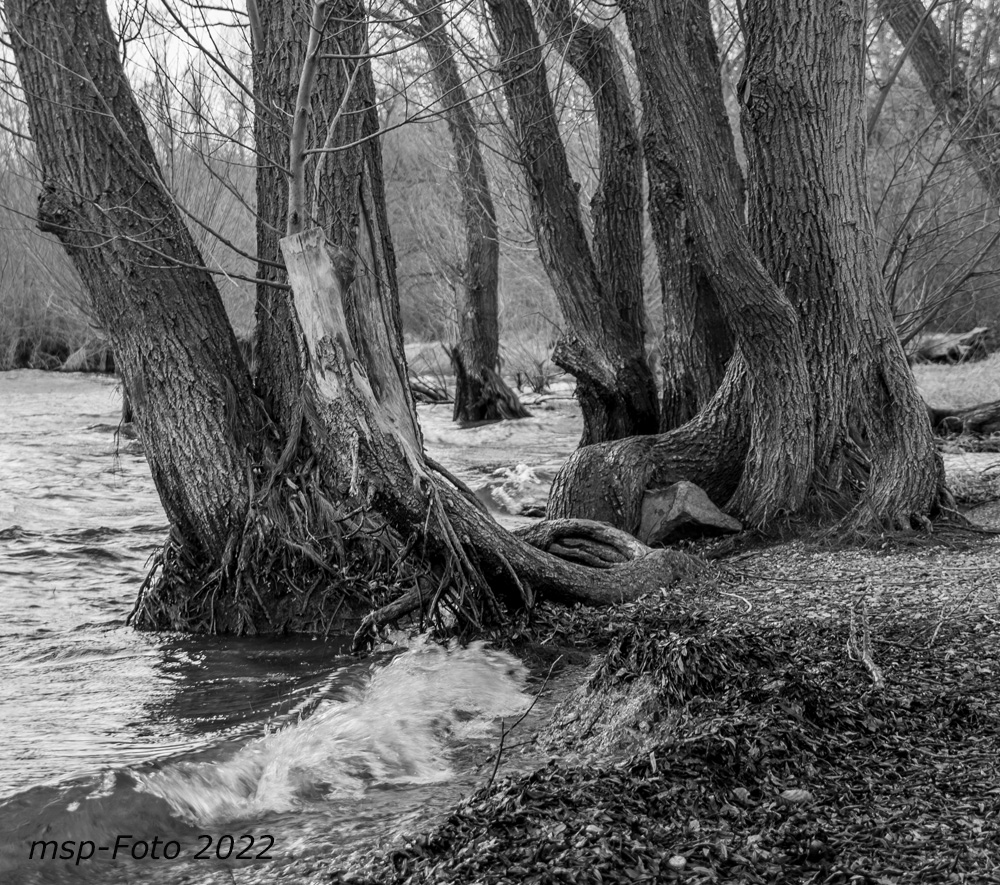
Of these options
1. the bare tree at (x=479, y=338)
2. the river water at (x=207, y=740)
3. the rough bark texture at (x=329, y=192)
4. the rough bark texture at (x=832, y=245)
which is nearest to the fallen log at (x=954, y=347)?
the bare tree at (x=479, y=338)

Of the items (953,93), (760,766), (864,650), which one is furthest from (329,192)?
(953,93)

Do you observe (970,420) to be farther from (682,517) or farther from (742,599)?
(742,599)

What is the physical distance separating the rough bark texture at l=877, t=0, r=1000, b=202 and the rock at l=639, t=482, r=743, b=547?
15.4 feet

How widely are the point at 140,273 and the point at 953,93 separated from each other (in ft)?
25.8

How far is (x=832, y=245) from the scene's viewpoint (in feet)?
22.8

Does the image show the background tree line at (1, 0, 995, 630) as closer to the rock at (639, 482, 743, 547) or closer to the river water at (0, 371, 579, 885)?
the rock at (639, 482, 743, 547)

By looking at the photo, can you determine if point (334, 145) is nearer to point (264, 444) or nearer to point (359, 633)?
point (264, 444)

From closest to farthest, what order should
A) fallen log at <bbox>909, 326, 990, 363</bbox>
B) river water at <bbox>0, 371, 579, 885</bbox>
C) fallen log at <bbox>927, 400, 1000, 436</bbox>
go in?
river water at <bbox>0, 371, 579, 885</bbox>
fallen log at <bbox>927, 400, 1000, 436</bbox>
fallen log at <bbox>909, 326, 990, 363</bbox>

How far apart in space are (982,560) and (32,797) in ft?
16.1

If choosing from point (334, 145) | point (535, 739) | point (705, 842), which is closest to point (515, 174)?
point (334, 145)

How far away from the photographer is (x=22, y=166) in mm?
19172

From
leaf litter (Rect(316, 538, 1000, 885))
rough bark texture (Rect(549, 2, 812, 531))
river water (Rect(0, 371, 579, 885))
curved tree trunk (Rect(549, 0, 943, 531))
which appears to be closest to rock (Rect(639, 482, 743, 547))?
rough bark texture (Rect(549, 2, 812, 531))

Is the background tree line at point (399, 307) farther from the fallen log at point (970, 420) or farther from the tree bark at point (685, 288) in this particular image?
the fallen log at point (970, 420)

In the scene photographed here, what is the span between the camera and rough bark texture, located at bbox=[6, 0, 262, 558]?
5.77 meters
